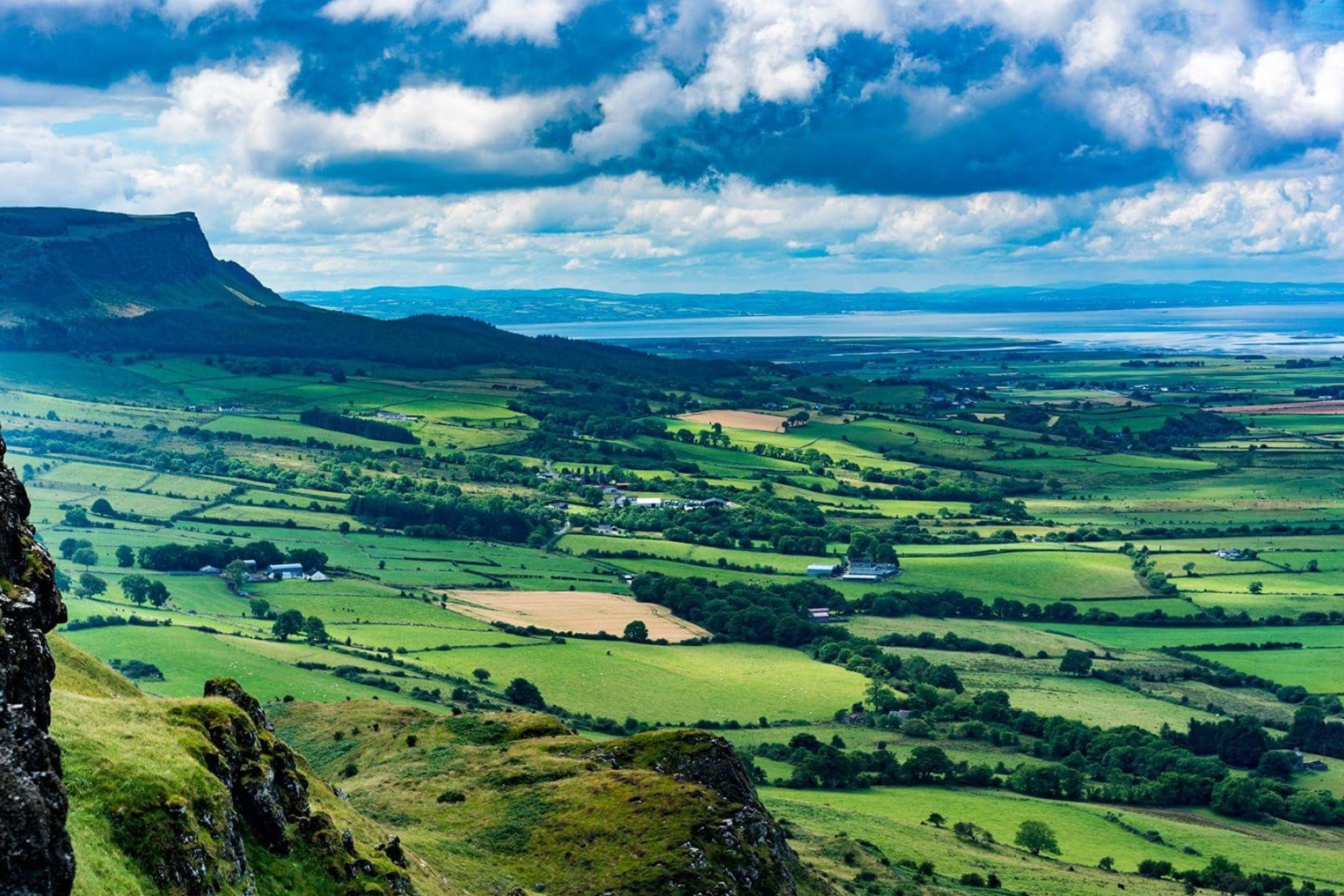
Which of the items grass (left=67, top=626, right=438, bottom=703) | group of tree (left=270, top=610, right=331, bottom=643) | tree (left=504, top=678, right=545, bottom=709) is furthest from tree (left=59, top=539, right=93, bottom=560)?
tree (left=504, top=678, right=545, bottom=709)

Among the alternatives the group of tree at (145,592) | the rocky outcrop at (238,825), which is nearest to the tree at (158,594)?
the group of tree at (145,592)

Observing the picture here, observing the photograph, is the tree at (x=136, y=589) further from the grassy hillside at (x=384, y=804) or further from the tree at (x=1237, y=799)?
the tree at (x=1237, y=799)

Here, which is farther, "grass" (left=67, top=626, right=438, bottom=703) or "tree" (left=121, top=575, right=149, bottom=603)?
"tree" (left=121, top=575, right=149, bottom=603)

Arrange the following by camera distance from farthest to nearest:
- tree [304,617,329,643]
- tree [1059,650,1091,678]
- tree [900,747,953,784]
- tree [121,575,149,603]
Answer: tree [121,575,149,603]
tree [1059,650,1091,678]
tree [304,617,329,643]
tree [900,747,953,784]

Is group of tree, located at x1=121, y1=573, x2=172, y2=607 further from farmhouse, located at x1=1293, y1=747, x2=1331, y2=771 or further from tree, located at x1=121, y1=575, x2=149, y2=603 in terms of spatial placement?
farmhouse, located at x1=1293, y1=747, x2=1331, y2=771

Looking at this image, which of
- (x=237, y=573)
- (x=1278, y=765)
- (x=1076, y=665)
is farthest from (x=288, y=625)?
(x=1278, y=765)

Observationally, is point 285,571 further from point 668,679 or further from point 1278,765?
point 1278,765
